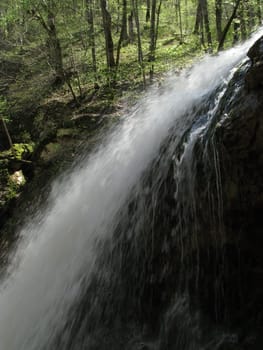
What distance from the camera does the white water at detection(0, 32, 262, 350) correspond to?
16.9 ft

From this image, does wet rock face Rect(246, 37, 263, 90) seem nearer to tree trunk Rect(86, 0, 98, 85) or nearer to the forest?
the forest

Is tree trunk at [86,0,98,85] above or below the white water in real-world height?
above

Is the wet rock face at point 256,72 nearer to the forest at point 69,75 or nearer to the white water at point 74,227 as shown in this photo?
the white water at point 74,227

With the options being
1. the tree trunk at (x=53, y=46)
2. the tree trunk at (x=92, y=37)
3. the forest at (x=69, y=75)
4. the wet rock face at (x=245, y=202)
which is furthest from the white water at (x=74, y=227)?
the tree trunk at (x=92, y=37)

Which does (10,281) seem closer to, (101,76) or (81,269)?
(81,269)

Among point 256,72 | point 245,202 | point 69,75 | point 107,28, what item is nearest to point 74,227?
point 245,202

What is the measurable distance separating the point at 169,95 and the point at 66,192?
3.11 m

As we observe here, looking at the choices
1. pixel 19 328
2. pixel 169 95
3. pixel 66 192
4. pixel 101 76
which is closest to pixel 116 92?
pixel 101 76

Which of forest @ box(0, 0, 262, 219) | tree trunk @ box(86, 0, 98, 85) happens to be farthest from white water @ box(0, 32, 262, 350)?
tree trunk @ box(86, 0, 98, 85)

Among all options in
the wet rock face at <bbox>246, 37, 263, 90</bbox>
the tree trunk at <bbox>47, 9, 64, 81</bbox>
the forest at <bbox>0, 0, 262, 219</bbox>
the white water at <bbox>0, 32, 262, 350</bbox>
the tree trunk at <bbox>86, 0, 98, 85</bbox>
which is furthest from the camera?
the tree trunk at <bbox>86, 0, 98, 85</bbox>

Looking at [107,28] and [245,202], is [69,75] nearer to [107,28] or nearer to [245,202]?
[107,28]

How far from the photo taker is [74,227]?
6109mm

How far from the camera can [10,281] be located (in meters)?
6.37

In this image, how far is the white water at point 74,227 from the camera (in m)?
5.16
